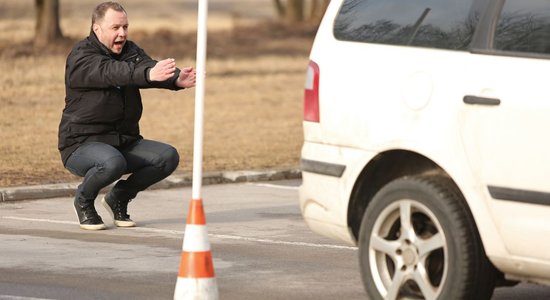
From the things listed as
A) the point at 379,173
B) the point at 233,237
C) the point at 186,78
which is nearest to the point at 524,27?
the point at 379,173

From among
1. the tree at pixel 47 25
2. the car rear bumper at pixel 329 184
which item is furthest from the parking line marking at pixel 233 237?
the tree at pixel 47 25

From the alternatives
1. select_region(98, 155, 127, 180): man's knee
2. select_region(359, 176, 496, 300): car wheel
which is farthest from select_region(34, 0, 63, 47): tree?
select_region(359, 176, 496, 300): car wheel

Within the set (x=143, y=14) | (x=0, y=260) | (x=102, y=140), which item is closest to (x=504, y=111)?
(x=0, y=260)

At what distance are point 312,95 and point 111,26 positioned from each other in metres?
3.33

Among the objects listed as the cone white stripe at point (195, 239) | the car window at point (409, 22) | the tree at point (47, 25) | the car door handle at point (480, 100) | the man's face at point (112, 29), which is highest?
the car window at point (409, 22)

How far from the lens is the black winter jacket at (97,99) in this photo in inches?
448

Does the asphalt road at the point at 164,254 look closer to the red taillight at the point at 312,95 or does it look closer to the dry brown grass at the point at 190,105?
the red taillight at the point at 312,95

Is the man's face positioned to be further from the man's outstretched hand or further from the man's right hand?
the man's right hand

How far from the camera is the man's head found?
37.6ft

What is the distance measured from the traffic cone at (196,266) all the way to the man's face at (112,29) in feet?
10.7

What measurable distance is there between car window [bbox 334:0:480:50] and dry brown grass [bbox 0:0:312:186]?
6064 millimetres

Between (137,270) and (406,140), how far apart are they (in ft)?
8.13

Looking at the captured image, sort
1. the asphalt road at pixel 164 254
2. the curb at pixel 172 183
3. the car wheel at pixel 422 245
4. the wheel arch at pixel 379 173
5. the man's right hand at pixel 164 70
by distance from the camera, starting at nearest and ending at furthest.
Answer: the car wheel at pixel 422 245, the wheel arch at pixel 379 173, the asphalt road at pixel 164 254, the man's right hand at pixel 164 70, the curb at pixel 172 183

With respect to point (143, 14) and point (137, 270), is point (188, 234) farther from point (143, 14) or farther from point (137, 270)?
point (143, 14)
